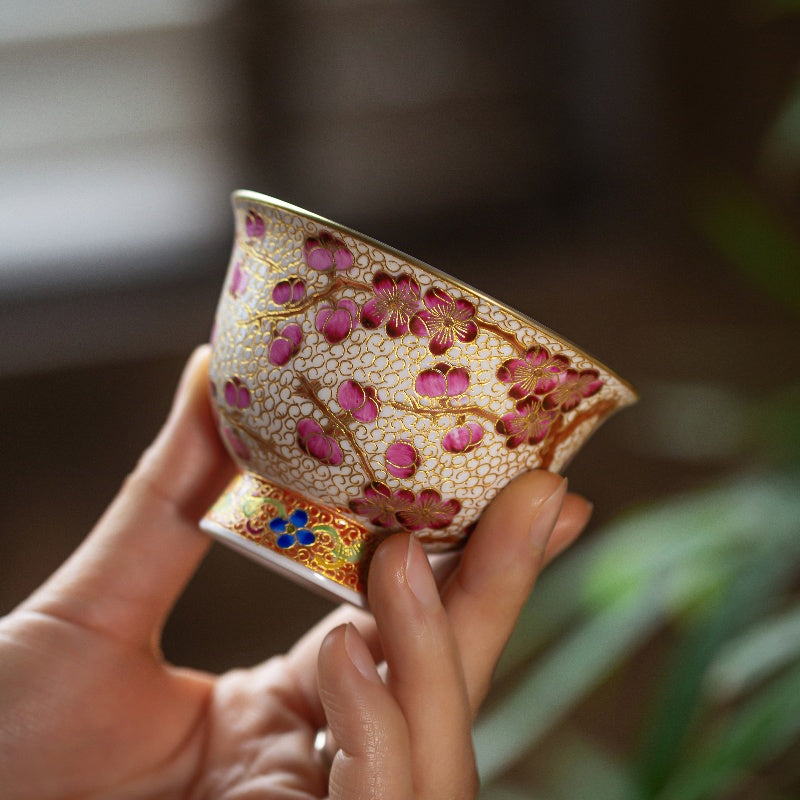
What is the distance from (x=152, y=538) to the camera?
2.44ft

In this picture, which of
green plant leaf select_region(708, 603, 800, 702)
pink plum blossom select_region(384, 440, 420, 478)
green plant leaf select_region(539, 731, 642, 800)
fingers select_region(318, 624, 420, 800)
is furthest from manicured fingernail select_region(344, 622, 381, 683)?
green plant leaf select_region(539, 731, 642, 800)

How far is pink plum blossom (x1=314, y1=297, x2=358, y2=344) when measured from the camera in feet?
1.73

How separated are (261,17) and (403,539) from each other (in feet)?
3.83

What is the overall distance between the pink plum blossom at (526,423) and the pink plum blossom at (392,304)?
90 mm

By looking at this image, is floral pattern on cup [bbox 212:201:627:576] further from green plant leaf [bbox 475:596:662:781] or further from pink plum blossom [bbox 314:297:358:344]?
green plant leaf [bbox 475:596:662:781]

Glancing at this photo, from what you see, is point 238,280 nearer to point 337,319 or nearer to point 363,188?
point 337,319

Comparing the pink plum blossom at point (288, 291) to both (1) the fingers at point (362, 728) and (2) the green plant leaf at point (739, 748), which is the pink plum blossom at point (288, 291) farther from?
(2) the green plant leaf at point (739, 748)

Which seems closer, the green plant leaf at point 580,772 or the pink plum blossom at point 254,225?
the pink plum blossom at point 254,225

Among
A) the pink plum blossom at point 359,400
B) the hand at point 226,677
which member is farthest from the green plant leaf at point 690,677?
the pink plum blossom at point 359,400

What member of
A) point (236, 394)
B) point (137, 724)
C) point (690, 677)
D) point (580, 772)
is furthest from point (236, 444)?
point (580, 772)

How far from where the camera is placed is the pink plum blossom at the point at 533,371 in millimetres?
539

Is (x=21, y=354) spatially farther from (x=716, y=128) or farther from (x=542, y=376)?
(x=716, y=128)

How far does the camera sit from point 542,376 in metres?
0.55

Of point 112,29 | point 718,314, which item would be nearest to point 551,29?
point 718,314
